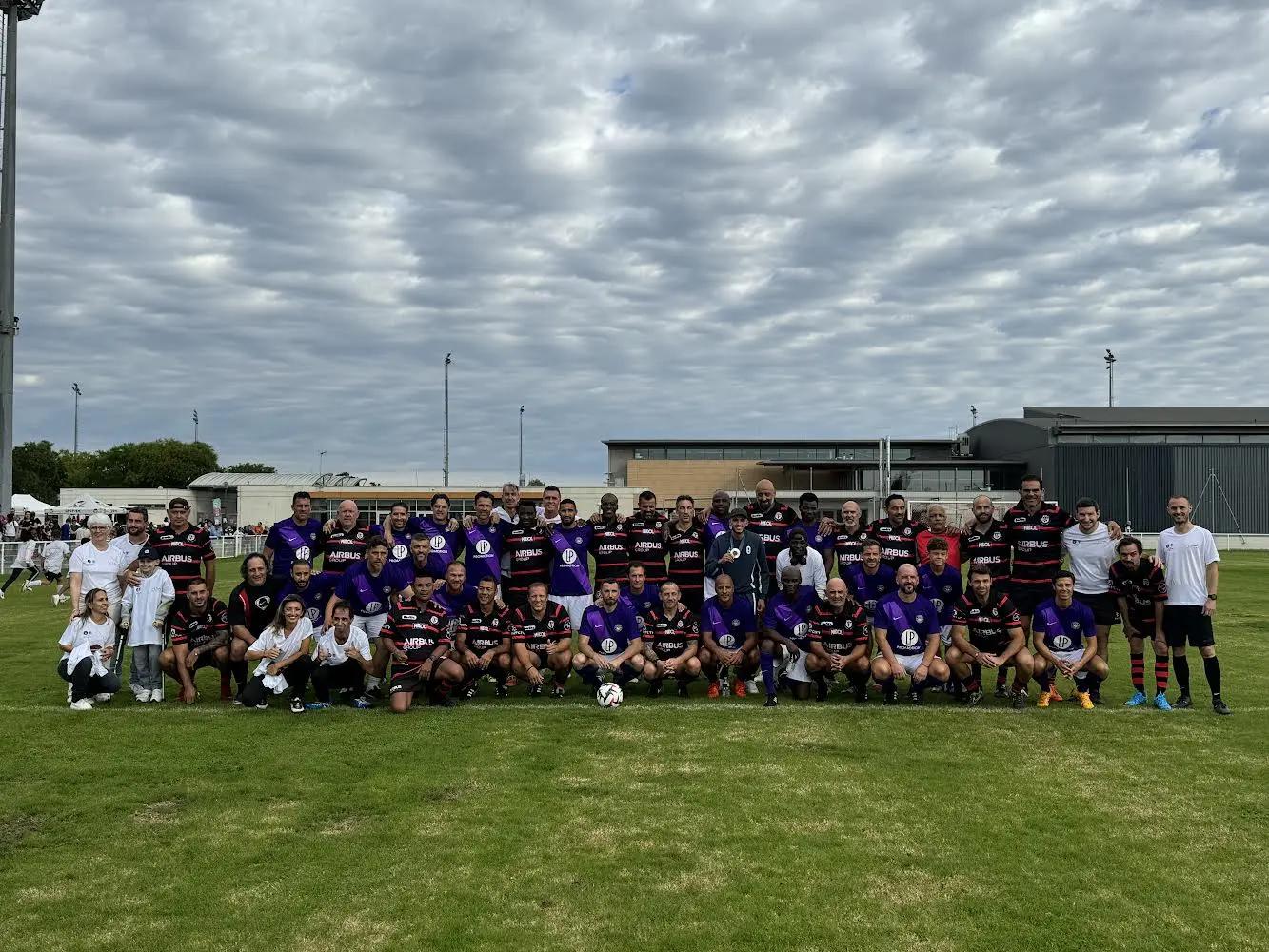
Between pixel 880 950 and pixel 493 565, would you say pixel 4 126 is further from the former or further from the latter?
pixel 880 950

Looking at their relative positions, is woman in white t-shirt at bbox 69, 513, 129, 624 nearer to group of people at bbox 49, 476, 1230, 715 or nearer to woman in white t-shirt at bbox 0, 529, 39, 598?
group of people at bbox 49, 476, 1230, 715

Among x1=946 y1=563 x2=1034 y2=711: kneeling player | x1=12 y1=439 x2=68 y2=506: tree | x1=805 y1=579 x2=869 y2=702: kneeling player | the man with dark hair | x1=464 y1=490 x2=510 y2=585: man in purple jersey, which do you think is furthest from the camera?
x1=12 y1=439 x2=68 y2=506: tree

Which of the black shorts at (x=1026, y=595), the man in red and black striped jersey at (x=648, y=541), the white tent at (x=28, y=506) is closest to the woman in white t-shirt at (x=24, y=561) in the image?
the man in red and black striped jersey at (x=648, y=541)

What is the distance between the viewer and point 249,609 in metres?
8.28

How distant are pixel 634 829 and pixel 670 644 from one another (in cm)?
358

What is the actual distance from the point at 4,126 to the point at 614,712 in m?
26.2

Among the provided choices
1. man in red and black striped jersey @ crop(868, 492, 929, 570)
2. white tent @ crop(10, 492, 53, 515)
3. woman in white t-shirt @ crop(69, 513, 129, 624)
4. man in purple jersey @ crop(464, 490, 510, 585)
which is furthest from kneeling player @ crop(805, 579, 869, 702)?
white tent @ crop(10, 492, 53, 515)

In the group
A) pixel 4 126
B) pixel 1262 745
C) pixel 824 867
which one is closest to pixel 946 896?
pixel 824 867

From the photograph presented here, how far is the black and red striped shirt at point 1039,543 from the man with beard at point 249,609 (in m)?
6.55

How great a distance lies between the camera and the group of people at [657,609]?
7.82 metres

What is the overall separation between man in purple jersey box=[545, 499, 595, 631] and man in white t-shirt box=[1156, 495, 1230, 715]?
5019 millimetres

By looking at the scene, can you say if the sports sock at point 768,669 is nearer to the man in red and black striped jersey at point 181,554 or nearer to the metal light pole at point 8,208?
the man in red and black striped jersey at point 181,554

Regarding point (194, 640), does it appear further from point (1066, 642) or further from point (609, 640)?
point (1066, 642)

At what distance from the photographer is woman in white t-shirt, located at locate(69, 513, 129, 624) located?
816 cm
